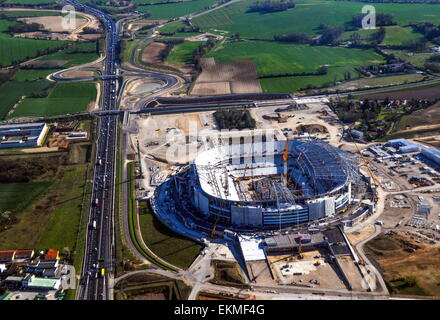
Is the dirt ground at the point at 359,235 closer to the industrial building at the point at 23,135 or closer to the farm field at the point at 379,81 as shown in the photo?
the farm field at the point at 379,81

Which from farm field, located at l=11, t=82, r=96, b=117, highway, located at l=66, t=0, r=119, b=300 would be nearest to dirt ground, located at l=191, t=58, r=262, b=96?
farm field, located at l=11, t=82, r=96, b=117

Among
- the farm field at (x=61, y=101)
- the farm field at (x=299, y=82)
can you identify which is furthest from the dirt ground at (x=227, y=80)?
the farm field at (x=61, y=101)

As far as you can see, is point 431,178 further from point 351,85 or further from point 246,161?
point 351,85

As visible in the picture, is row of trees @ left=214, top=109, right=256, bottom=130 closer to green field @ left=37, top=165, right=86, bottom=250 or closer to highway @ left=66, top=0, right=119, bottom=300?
highway @ left=66, top=0, right=119, bottom=300

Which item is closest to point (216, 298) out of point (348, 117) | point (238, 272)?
point (238, 272)

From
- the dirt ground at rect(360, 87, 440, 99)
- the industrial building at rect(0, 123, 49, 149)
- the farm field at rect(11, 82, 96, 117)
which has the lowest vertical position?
the industrial building at rect(0, 123, 49, 149)

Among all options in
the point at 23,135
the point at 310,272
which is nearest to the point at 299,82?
the point at 23,135
